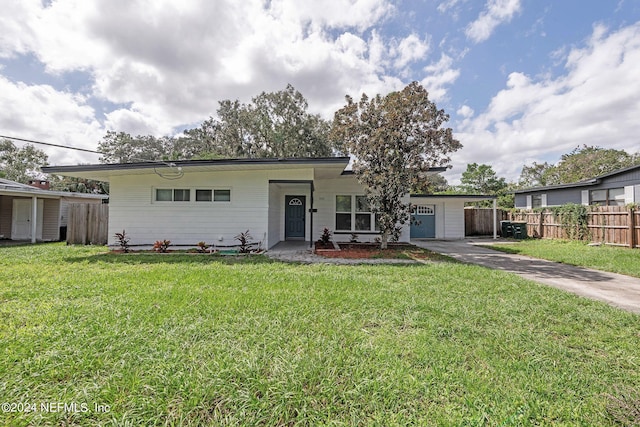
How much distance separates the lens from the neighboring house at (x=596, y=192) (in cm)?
1299

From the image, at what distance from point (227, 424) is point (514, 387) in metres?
2.07

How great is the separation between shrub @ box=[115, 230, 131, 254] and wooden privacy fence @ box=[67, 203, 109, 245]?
2488mm

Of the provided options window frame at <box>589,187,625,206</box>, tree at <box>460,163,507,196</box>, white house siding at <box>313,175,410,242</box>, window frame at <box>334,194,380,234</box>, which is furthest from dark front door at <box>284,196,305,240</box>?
tree at <box>460,163,507,196</box>

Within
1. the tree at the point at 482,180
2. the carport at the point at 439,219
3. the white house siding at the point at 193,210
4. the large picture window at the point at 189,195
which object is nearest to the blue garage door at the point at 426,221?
the carport at the point at 439,219

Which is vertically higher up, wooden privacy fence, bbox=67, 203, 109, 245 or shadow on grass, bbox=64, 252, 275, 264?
wooden privacy fence, bbox=67, 203, 109, 245

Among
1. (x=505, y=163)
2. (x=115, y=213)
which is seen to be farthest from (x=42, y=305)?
(x=505, y=163)

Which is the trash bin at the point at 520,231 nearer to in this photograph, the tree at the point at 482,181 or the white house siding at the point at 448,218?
the white house siding at the point at 448,218

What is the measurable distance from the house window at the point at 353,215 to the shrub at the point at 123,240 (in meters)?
7.90

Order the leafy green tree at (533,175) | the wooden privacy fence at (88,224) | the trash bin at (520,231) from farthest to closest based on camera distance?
1. the leafy green tree at (533,175)
2. the trash bin at (520,231)
3. the wooden privacy fence at (88,224)

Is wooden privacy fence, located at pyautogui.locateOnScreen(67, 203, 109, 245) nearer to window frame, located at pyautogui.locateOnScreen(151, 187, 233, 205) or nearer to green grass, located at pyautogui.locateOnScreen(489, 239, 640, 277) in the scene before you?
window frame, located at pyautogui.locateOnScreen(151, 187, 233, 205)

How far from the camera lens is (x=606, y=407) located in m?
1.80

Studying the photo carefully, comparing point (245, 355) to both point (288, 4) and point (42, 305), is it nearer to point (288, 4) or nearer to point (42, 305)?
point (42, 305)

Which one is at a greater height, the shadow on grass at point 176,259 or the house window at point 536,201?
the house window at point 536,201

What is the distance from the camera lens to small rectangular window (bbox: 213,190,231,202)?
9.45 meters
